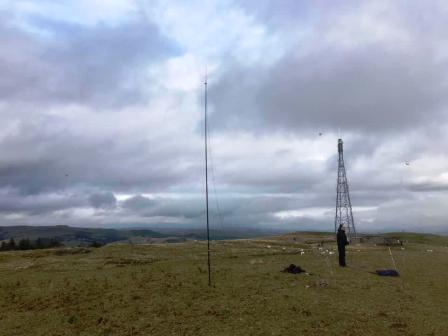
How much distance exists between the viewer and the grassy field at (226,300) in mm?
17422

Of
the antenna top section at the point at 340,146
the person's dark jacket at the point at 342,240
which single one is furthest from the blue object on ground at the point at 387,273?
the antenna top section at the point at 340,146

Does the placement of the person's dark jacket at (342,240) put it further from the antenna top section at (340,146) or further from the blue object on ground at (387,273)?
the antenna top section at (340,146)

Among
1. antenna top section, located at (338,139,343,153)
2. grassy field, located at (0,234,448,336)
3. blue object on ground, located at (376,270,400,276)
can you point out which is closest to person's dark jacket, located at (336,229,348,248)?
grassy field, located at (0,234,448,336)

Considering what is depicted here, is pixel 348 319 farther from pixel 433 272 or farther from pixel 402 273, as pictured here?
pixel 433 272

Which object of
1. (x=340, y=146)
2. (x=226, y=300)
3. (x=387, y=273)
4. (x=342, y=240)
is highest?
(x=340, y=146)

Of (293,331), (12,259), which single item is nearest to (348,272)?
(293,331)

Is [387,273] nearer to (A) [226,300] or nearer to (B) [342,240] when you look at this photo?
(B) [342,240]

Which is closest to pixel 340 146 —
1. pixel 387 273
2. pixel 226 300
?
pixel 387 273

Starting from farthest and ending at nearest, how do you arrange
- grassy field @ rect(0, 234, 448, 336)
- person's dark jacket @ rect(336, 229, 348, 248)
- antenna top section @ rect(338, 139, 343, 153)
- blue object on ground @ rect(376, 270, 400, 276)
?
1. antenna top section @ rect(338, 139, 343, 153)
2. person's dark jacket @ rect(336, 229, 348, 248)
3. blue object on ground @ rect(376, 270, 400, 276)
4. grassy field @ rect(0, 234, 448, 336)

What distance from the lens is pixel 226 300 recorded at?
21.6 m

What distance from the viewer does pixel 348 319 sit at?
17.8 m

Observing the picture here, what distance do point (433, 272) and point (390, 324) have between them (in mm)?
16965

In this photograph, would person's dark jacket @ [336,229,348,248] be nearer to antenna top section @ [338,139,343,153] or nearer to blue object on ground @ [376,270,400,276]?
blue object on ground @ [376,270,400,276]

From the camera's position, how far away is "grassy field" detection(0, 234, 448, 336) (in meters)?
17.4
